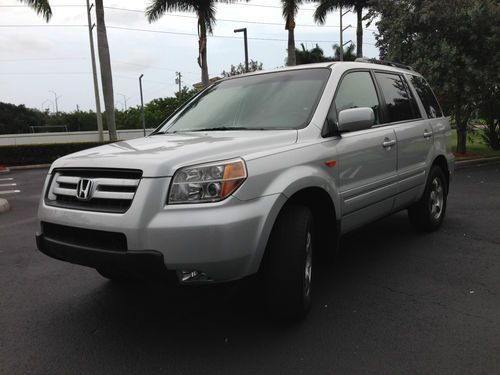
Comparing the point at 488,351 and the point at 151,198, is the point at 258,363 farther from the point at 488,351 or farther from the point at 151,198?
the point at 488,351

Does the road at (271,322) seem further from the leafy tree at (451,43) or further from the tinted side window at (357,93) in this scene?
the leafy tree at (451,43)

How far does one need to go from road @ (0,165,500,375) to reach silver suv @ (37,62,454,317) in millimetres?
334

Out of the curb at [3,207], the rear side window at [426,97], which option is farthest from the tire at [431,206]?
the curb at [3,207]

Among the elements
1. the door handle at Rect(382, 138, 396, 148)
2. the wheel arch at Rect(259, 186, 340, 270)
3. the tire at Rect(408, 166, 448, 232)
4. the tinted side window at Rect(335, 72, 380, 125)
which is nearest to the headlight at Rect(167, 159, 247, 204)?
the wheel arch at Rect(259, 186, 340, 270)

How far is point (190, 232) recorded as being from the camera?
2.66 metres

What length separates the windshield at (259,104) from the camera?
3768 mm

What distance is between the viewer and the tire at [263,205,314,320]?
300 cm

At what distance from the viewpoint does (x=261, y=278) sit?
3.09m

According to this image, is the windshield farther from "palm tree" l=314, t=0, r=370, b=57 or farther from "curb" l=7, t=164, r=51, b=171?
"palm tree" l=314, t=0, r=370, b=57

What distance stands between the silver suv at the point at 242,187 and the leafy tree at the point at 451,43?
9902 millimetres

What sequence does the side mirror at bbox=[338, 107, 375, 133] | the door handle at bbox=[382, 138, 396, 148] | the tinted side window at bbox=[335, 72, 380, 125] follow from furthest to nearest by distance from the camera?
the door handle at bbox=[382, 138, 396, 148] → the tinted side window at bbox=[335, 72, 380, 125] → the side mirror at bbox=[338, 107, 375, 133]

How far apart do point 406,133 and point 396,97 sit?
0.45m

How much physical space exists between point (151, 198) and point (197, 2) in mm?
19485

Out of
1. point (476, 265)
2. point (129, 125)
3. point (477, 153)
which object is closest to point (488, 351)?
point (476, 265)
